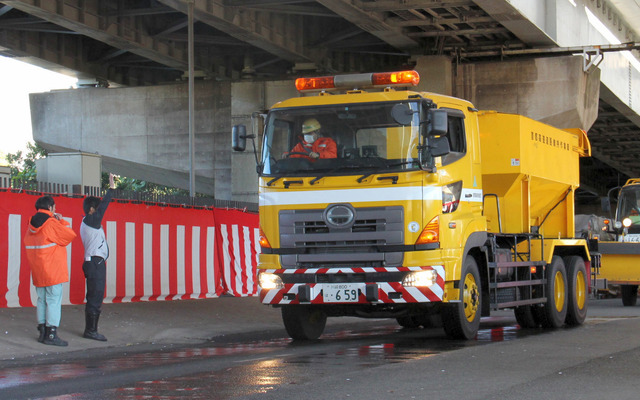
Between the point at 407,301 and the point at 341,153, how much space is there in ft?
6.36

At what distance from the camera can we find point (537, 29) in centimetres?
2717

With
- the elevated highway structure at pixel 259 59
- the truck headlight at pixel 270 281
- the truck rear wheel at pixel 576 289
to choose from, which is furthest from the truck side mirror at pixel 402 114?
the elevated highway structure at pixel 259 59

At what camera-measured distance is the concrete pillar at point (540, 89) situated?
93.4 feet

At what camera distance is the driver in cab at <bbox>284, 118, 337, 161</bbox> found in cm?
1209

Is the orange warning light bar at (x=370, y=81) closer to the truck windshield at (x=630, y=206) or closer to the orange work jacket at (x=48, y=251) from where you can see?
the orange work jacket at (x=48, y=251)

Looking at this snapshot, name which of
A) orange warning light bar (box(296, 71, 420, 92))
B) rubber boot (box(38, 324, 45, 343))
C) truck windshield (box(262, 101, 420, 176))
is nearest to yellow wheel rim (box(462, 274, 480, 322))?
truck windshield (box(262, 101, 420, 176))

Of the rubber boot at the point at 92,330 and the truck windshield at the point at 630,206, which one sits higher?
the truck windshield at the point at 630,206

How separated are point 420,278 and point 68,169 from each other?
757 cm

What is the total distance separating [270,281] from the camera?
484 inches

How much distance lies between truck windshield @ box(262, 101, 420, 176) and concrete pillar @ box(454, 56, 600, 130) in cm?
Answer: 1705

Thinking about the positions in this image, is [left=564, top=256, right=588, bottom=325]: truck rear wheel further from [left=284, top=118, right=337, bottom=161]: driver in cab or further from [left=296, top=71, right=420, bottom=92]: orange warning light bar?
[left=284, top=118, right=337, bottom=161]: driver in cab

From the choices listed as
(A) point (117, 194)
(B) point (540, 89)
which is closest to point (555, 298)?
(A) point (117, 194)

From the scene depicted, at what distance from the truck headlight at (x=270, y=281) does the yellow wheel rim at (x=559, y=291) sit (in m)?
5.26

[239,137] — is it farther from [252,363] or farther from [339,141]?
[252,363]
